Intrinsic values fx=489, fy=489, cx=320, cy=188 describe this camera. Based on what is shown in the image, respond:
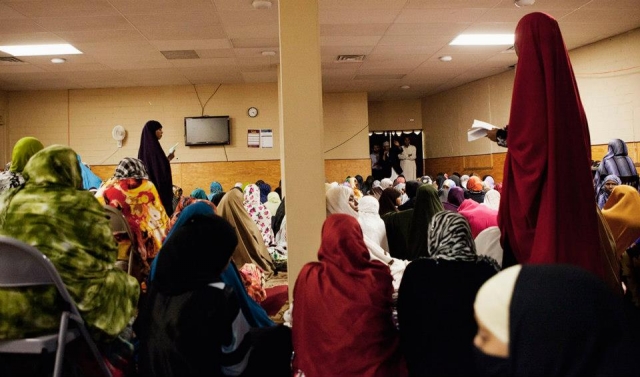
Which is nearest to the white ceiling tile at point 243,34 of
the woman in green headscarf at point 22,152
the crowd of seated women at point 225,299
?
the woman in green headscarf at point 22,152

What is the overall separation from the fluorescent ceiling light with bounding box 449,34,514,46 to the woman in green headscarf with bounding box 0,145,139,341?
6208 millimetres

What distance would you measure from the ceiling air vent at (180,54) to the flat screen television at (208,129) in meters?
2.24

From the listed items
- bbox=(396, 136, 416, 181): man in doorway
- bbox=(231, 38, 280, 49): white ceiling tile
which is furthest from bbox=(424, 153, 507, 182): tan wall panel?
bbox=(231, 38, 280, 49): white ceiling tile

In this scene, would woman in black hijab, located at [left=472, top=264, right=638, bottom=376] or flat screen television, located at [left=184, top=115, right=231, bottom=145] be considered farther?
flat screen television, located at [left=184, top=115, right=231, bottom=145]

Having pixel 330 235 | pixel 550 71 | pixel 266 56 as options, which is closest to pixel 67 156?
pixel 330 235

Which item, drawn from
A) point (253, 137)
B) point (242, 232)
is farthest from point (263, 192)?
point (242, 232)

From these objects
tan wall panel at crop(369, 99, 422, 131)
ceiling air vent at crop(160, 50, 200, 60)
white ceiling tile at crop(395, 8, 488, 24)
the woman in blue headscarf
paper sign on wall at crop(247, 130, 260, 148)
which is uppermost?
ceiling air vent at crop(160, 50, 200, 60)

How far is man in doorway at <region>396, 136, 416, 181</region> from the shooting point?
1234 cm

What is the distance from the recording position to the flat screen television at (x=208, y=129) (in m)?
9.86

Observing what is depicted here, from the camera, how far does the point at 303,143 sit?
119 inches

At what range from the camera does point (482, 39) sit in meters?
7.20

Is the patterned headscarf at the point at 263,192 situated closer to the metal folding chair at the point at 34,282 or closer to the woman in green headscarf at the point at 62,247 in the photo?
the woman in green headscarf at the point at 62,247

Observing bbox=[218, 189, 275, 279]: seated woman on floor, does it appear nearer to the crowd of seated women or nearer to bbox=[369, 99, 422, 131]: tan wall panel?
the crowd of seated women

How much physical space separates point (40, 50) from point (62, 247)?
21.3ft
